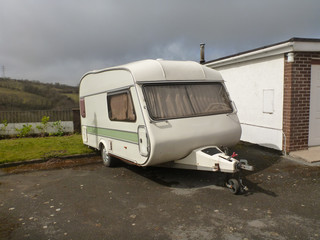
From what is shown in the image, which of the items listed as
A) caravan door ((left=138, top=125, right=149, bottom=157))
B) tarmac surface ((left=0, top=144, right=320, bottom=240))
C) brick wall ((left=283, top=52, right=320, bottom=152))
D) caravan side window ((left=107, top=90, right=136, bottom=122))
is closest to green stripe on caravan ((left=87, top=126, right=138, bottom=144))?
caravan door ((left=138, top=125, right=149, bottom=157))

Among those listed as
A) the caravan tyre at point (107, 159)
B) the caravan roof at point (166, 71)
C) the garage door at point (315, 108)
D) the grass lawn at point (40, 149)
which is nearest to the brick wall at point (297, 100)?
the garage door at point (315, 108)

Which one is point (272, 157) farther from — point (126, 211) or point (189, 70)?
point (126, 211)

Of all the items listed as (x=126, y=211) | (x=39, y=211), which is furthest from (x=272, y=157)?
(x=39, y=211)

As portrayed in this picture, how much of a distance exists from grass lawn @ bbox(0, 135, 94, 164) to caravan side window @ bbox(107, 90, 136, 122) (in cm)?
293

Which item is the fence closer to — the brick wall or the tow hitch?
the brick wall

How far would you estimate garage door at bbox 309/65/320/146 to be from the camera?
24.4ft

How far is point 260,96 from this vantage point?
8516 mm

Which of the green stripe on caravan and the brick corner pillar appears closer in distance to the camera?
the green stripe on caravan

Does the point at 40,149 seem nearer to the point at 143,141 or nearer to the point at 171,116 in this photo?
the point at 143,141

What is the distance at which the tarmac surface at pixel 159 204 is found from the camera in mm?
3840

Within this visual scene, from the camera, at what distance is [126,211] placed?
15.0 ft

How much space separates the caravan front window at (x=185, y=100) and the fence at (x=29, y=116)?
8.99 m

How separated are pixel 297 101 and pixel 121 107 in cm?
473

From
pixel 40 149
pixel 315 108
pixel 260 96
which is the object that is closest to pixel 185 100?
pixel 260 96
